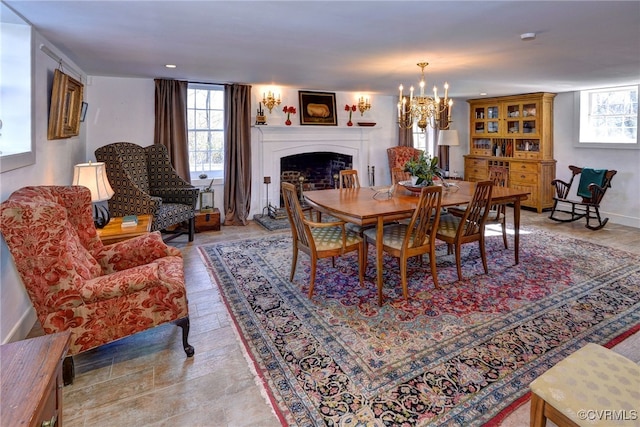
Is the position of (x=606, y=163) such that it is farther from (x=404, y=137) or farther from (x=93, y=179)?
(x=93, y=179)

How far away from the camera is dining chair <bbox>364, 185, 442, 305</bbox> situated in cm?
288

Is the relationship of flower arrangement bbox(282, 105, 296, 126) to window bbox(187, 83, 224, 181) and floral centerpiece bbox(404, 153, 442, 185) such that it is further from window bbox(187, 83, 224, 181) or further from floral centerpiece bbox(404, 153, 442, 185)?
floral centerpiece bbox(404, 153, 442, 185)

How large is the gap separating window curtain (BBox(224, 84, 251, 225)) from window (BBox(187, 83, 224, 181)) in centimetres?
29

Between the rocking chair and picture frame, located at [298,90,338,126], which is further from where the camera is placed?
picture frame, located at [298,90,338,126]

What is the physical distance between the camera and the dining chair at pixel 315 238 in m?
2.95

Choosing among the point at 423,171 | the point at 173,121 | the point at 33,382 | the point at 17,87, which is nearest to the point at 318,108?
the point at 173,121

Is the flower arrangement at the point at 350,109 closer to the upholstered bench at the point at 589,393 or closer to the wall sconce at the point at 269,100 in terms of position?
the wall sconce at the point at 269,100

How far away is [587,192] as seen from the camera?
18.9ft

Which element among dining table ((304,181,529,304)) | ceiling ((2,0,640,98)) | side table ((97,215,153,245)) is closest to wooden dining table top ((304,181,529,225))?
dining table ((304,181,529,304))

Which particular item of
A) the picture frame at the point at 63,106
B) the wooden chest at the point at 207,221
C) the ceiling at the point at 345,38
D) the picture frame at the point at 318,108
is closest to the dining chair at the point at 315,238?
the ceiling at the point at 345,38

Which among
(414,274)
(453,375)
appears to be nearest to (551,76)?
(414,274)

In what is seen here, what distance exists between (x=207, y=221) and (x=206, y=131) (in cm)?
149

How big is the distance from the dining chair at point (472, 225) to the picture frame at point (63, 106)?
3.50 metres

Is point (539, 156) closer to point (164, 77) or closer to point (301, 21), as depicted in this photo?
point (301, 21)
